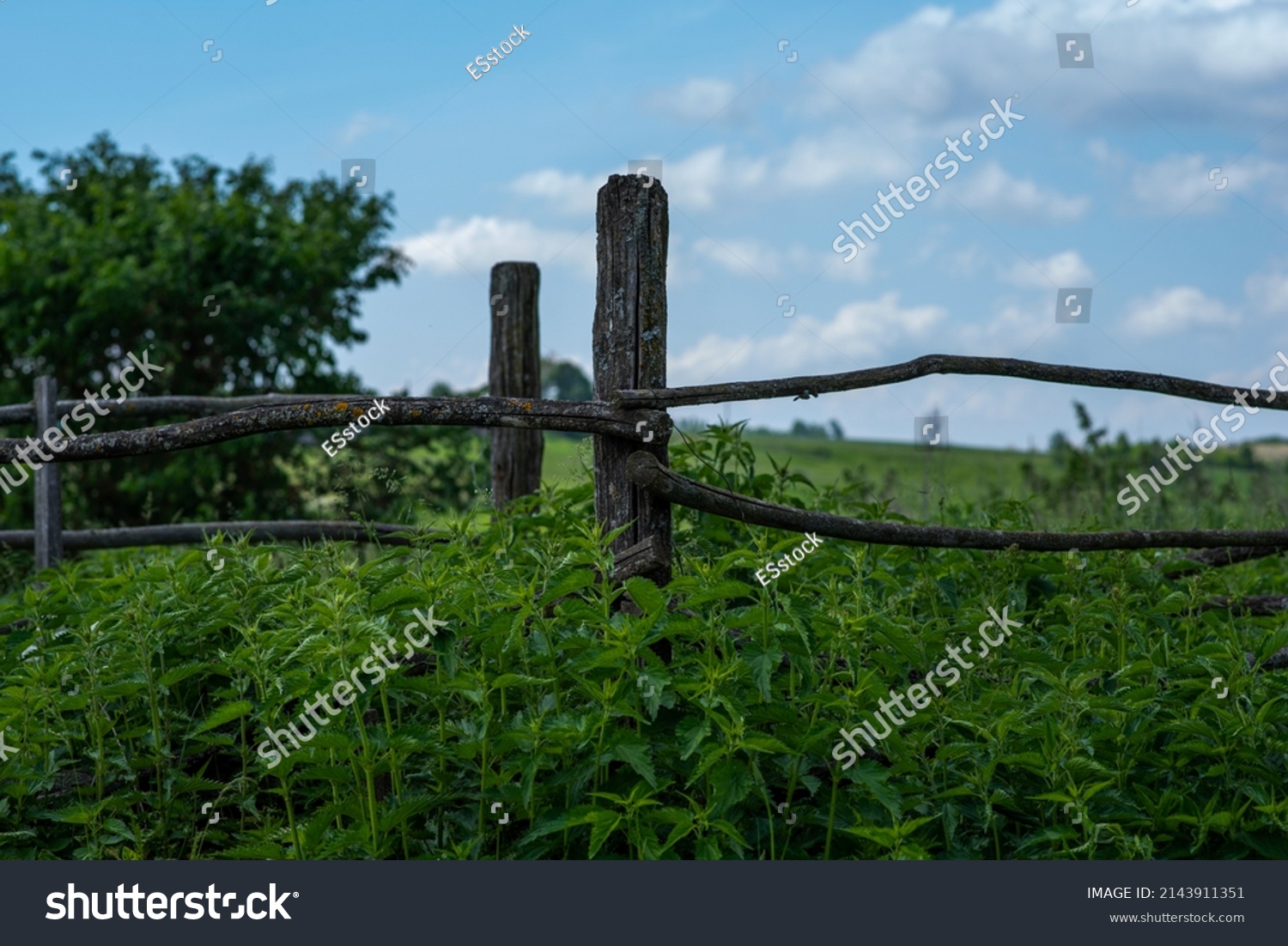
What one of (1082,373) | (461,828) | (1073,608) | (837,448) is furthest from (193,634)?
(837,448)

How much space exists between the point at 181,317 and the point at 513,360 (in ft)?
16.7

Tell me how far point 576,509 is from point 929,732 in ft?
6.75

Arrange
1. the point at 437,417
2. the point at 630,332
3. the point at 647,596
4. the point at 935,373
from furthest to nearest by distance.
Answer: the point at 935,373, the point at 630,332, the point at 437,417, the point at 647,596

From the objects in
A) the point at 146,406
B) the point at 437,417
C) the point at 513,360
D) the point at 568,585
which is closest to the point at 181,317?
the point at 146,406

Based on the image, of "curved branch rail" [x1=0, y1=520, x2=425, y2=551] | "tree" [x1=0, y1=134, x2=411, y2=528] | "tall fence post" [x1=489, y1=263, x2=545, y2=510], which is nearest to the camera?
"curved branch rail" [x1=0, y1=520, x2=425, y2=551]

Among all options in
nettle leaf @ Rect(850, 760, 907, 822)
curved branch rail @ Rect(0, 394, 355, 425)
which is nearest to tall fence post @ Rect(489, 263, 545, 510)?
curved branch rail @ Rect(0, 394, 355, 425)

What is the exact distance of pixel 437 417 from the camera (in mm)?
4191

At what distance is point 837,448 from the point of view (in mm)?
24625

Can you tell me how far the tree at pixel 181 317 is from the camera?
10.8m

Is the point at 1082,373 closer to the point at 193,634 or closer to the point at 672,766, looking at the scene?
the point at 672,766

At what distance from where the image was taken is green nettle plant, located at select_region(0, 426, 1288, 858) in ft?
11.1

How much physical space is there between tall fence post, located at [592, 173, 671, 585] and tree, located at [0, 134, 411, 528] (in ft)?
23.2

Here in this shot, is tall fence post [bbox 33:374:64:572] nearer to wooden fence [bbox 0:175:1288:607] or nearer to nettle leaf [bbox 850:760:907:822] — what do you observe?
wooden fence [bbox 0:175:1288:607]

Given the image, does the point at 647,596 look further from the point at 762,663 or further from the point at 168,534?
the point at 168,534
